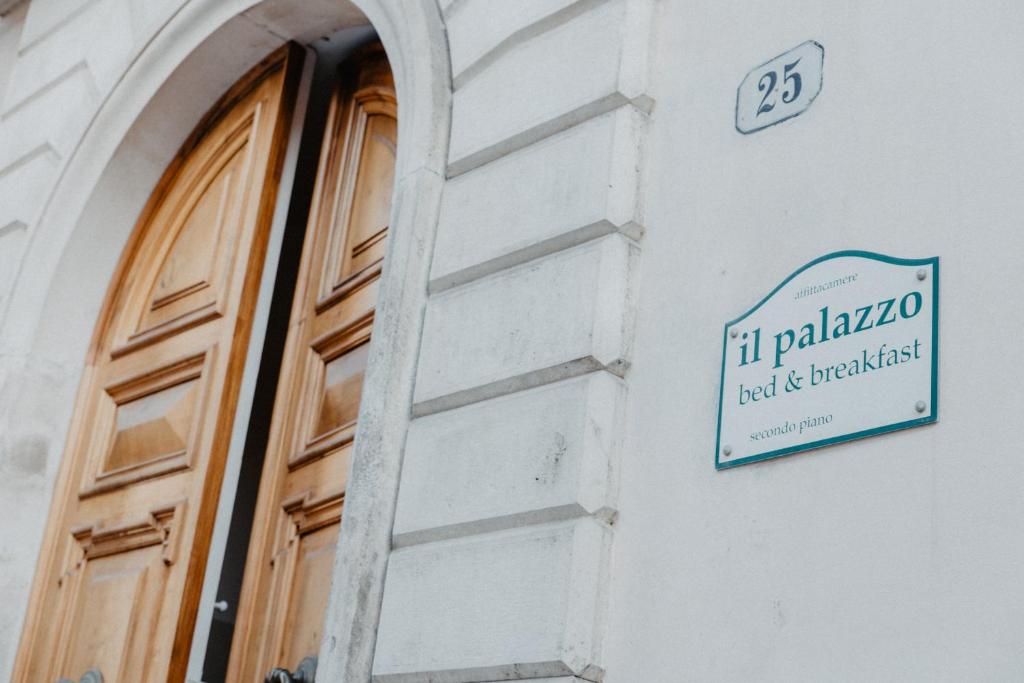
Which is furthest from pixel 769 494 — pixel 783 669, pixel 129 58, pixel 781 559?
pixel 129 58

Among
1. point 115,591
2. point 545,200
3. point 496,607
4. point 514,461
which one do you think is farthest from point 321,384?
point 496,607

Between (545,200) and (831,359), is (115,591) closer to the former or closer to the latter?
(545,200)

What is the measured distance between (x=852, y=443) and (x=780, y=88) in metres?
0.89

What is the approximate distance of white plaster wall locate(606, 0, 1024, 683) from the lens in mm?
2402

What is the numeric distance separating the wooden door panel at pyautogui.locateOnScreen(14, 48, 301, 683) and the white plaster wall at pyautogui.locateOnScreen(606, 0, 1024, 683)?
6.02 feet

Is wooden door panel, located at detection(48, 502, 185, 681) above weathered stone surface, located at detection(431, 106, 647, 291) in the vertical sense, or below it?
below

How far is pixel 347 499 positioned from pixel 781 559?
1.22m

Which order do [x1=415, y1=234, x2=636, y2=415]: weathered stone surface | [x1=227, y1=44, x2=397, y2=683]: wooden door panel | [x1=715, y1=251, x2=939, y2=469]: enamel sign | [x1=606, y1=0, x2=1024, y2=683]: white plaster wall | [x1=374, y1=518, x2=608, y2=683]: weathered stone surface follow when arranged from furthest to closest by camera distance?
[x1=227, y1=44, x2=397, y2=683]: wooden door panel, [x1=415, y1=234, x2=636, y2=415]: weathered stone surface, [x1=374, y1=518, x2=608, y2=683]: weathered stone surface, [x1=715, y1=251, x2=939, y2=469]: enamel sign, [x1=606, y1=0, x2=1024, y2=683]: white plaster wall

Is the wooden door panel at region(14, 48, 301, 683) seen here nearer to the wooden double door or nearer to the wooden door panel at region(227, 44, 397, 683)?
the wooden double door

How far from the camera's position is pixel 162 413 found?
4773 mm

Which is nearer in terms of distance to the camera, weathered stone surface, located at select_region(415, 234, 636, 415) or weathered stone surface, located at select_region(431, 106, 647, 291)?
weathered stone surface, located at select_region(415, 234, 636, 415)

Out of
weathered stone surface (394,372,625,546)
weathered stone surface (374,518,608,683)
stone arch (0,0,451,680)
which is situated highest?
stone arch (0,0,451,680)

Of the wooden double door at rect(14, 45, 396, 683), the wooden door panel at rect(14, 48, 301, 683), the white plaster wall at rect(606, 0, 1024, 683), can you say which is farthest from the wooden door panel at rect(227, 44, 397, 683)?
the white plaster wall at rect(606, 0, 1024, 683)

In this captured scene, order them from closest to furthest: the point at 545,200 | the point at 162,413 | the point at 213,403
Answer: the point at 545,200, the point at 213,403, the point at 162,413
